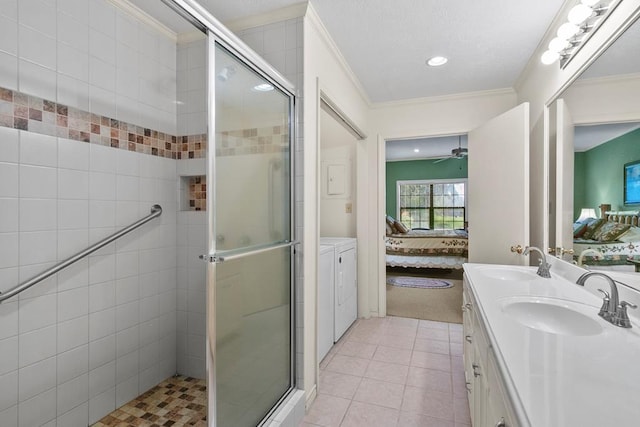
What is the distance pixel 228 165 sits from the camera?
54.9 inches

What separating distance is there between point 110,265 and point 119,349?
1.71ft

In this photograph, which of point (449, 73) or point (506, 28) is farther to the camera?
point (449, 73)

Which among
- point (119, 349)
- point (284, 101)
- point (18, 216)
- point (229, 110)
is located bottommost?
point (119, 349)

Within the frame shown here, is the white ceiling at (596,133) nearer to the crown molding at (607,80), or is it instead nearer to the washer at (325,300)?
the crown molding at (607,80)

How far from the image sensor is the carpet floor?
145 inches

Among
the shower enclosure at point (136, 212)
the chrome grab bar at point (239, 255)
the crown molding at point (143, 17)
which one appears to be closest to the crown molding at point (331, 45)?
the shower enclosure at point (136, 212)

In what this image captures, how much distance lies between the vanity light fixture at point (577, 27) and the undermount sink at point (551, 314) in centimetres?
134

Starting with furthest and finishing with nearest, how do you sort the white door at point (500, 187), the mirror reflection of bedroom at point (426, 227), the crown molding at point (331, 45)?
the mirror reflection of bedroom at point (426, 227)
the white door at point (500, 187)
the crown molding at point (331, 45)

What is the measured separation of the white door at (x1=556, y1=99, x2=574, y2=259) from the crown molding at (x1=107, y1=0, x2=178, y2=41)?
8.56ft

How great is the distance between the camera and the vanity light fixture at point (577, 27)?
154 centimetres

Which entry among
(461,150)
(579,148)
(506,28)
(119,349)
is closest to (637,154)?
(579,148)

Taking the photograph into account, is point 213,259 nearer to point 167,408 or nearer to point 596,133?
point 167,408

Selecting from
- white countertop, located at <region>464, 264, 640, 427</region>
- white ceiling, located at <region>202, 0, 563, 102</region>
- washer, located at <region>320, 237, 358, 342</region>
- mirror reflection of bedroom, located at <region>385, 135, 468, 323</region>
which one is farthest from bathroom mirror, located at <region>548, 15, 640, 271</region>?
mirror reflection of bedroom, located at <region>385, 135, 468, 323</region>

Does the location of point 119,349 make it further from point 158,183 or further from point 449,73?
point 449,73
